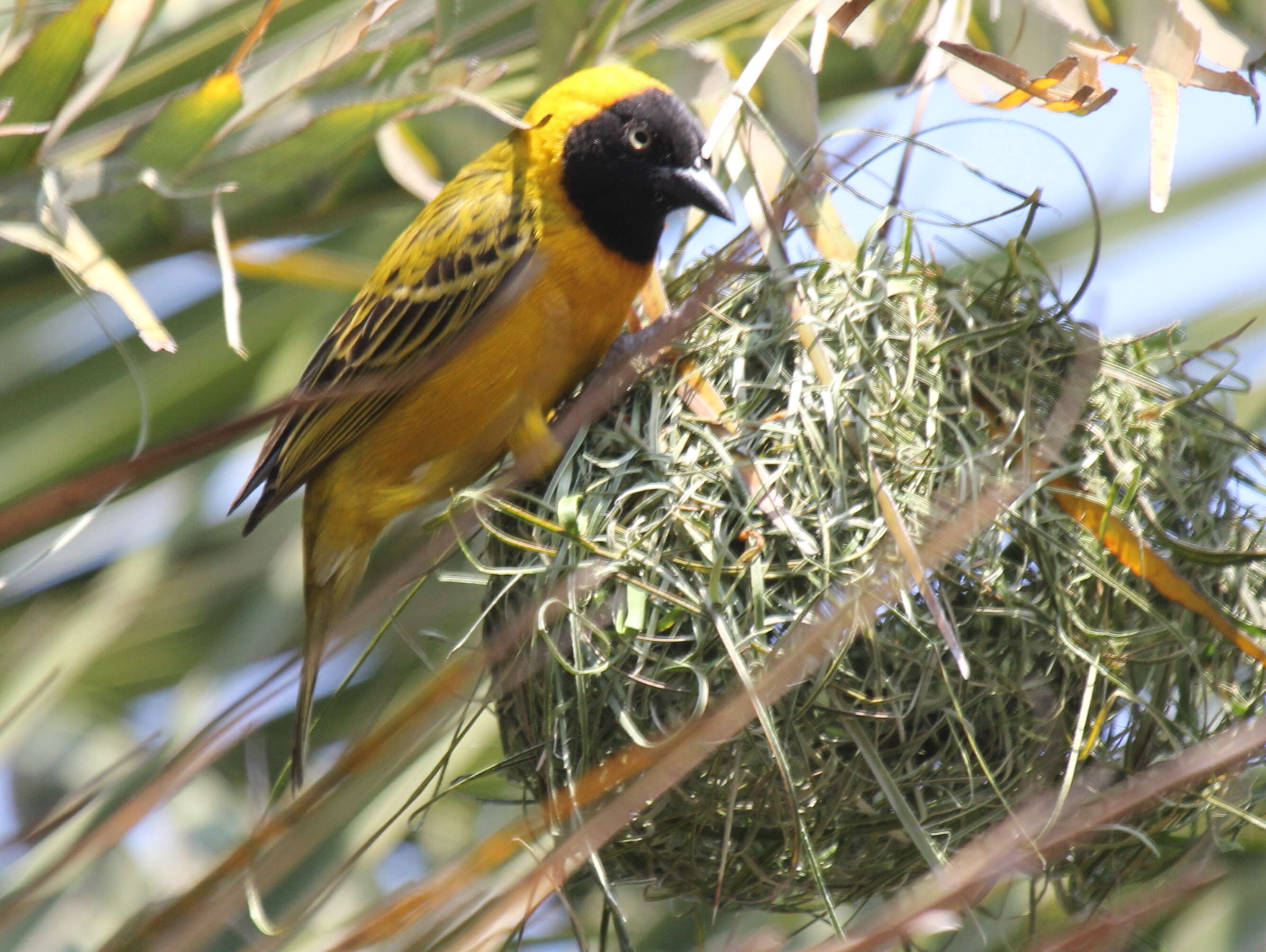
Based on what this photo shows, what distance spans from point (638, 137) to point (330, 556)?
0.97m

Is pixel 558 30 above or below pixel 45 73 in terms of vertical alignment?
below

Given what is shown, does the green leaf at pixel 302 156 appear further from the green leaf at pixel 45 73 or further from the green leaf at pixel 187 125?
the green leaf at pixel 45 73

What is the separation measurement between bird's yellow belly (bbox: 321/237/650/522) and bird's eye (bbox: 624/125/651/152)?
0.80ft

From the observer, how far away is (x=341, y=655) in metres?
2.24

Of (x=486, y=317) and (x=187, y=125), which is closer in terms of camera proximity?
(x=187, y=125)

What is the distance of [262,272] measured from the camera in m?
2.06

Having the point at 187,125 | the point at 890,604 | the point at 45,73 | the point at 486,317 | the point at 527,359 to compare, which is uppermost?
the point at 45,73

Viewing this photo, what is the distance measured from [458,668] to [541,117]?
1.69 meters

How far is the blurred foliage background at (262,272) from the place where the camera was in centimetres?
169

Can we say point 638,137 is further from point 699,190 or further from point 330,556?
point 330,556

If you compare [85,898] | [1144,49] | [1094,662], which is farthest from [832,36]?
[85,898]

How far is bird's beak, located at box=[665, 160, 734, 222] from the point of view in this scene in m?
2.33

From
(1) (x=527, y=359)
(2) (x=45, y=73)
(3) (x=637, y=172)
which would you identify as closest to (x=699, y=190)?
(3) (x=637, y=172)

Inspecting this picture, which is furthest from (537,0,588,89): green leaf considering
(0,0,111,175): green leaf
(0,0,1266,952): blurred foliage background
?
(0,0,111,175): green leaf
